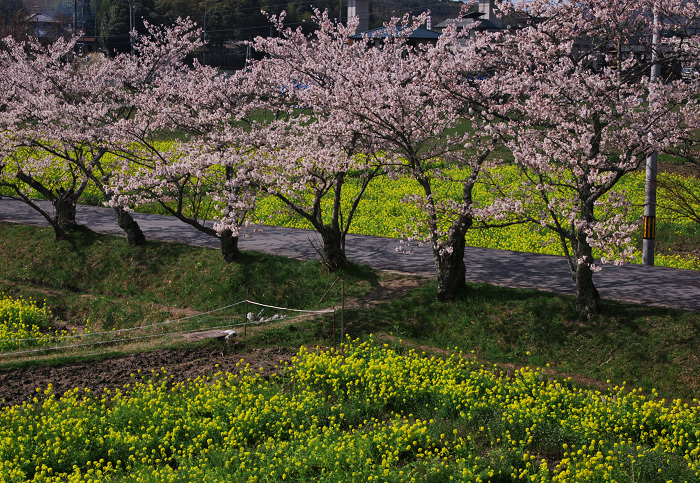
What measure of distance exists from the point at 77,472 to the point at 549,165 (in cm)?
817

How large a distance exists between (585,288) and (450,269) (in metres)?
2.45

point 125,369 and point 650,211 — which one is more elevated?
point 650,211

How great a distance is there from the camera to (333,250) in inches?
562

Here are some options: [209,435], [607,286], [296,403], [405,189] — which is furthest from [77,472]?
[405,189]

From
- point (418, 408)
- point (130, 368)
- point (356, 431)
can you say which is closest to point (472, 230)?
point (418, 408)

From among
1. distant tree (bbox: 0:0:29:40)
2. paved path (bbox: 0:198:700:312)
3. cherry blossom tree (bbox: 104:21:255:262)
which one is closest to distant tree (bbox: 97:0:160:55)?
distant tree (bbox: 0:0:29:40)

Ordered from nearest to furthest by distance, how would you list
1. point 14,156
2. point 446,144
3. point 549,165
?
1. point 549,165
2. point 446,144
3. point 14,156

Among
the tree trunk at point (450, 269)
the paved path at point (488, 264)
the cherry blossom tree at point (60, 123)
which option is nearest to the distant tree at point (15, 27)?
the cherry blossom tree at point (60, 123)

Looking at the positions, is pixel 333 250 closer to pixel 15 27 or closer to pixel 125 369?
pixel 125 369

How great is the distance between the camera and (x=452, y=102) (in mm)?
12531

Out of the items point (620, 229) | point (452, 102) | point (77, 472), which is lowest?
point (77, 472)

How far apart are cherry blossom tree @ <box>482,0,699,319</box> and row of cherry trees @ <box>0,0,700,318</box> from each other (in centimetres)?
3

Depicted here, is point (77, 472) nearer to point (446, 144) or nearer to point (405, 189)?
point (446, 144)

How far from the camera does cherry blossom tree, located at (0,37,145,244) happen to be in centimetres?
1605
